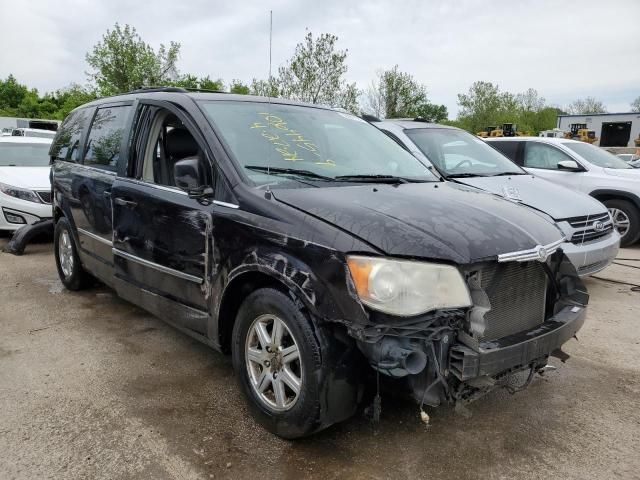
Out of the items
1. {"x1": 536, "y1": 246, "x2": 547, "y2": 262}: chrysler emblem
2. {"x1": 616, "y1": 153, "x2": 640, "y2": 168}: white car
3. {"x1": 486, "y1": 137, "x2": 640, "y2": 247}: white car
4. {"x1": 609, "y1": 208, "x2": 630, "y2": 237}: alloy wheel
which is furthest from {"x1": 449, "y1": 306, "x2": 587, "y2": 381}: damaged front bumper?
{"x1": 616, "y1": 153, "x2": 640, "y2": 168}: white car

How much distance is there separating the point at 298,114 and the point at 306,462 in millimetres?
2355

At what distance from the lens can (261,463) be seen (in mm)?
2594

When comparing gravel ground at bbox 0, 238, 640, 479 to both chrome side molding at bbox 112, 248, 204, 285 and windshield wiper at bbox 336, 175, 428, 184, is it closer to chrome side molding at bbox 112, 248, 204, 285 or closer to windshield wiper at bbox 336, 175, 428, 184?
chrome side molding at bbox 112, 248, 204, 285

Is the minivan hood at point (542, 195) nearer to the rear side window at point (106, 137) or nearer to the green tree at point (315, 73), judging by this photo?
the rear side window at point (106, 137)

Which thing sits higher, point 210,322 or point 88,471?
point 210,322

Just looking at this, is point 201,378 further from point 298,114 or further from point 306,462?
point 298,114

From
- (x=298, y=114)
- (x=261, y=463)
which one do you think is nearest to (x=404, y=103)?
(x=298, y=114)

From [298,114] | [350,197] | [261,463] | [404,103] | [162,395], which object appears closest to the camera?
[261,463]

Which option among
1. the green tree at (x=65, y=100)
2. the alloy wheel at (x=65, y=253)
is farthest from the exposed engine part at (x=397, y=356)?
the green tree at (x=65, y=100)

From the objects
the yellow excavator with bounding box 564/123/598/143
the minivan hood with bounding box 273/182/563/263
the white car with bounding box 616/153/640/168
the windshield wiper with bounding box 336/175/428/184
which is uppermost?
the yellow excavator with bounding box 564/123/598/143

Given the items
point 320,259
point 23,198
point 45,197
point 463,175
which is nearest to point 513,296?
point 320,259

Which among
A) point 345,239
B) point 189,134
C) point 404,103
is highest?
point 404,103

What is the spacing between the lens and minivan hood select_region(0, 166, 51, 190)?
7.68m

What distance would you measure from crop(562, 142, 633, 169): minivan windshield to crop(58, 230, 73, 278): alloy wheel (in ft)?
24.5
